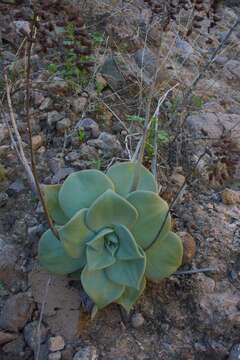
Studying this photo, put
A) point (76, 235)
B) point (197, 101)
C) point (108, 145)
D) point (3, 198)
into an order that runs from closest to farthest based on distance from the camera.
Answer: point (76, 235), point (3, 198), point (108, 145), point (197, 101)

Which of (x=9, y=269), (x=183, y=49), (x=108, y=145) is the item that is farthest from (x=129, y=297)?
(x=183, y=49)

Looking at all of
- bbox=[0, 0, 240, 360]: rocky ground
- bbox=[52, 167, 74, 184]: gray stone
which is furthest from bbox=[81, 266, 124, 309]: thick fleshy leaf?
bbox=[52, 167, 74, 184]: gray stone

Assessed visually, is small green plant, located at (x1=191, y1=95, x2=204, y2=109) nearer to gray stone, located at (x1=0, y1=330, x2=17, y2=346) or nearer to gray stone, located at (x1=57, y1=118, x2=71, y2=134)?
gray stone, located at (x1=57, y1=118, x2=71, y2=134)

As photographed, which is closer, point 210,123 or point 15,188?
point 15,188

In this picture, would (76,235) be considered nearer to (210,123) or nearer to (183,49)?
(210,123)

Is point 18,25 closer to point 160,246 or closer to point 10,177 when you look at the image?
point 10,177

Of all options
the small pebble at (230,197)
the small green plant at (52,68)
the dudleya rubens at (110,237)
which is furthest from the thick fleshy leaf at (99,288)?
the small green plant at (52,68)

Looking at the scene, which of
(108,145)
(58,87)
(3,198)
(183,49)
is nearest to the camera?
(3,198)
